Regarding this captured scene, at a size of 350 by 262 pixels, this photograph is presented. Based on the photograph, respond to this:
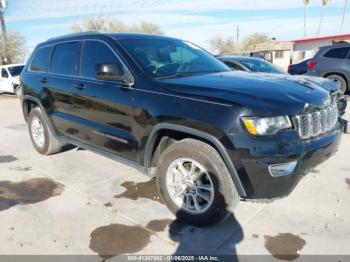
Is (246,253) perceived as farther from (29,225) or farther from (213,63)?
(213,63)

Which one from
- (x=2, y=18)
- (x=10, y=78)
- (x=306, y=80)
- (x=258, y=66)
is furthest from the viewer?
(x=2, y=18)

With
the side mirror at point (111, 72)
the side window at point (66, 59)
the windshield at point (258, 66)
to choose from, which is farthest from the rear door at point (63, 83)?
the windshield at point (258, 66)

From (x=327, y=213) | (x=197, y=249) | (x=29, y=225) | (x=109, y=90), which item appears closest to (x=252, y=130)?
(x=197, y=249)

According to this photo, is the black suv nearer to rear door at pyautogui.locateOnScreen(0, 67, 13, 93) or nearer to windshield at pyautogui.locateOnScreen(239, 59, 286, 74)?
windshield at pyautogui.locateOnScreen(239, 59, 286, 74)

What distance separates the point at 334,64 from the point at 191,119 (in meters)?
9.31

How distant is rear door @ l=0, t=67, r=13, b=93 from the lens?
51.1ft

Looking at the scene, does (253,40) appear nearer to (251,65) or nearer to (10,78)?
(10,78)

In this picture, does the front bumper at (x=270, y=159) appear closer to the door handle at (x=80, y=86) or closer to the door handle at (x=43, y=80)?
the door handle at (x=80, y=86)

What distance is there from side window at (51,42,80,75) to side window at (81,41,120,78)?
7.6 inches

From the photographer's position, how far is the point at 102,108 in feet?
12.4

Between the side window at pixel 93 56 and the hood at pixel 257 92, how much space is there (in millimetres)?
936

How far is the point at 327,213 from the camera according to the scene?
11.0 ft

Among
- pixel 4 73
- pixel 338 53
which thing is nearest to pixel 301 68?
pixel 338 53

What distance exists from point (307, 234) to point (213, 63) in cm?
233
